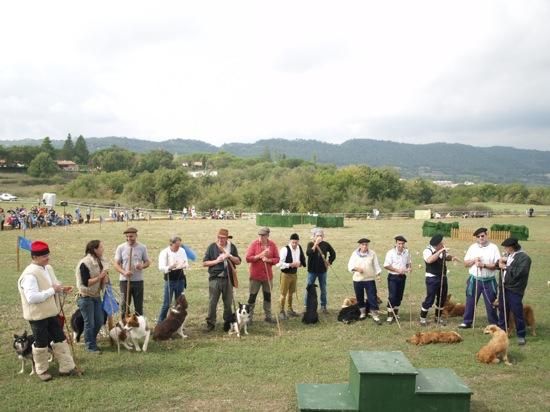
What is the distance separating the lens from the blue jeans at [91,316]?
25.9 ft

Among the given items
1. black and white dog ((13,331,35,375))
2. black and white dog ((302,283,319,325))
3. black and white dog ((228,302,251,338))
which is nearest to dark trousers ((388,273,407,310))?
black and white dog ((302,283,319,325))

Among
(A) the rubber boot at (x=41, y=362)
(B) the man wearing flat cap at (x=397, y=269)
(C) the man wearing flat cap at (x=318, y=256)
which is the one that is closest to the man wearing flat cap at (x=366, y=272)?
(B) the man wearing flat cap at (x=397, y=269)

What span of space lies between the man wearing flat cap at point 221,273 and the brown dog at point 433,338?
349 centimetres

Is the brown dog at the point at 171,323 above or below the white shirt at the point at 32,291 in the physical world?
below

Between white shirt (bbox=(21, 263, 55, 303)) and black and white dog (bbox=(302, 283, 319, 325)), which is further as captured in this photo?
black and white dog (bbox=(302, 283, 319, 325))

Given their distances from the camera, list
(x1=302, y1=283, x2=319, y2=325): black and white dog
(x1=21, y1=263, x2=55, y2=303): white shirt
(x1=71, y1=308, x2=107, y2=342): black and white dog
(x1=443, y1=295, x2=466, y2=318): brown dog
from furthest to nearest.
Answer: (x1=443, y1=295, x2=466, y2=318): brown dog → (x1=302, y1=283, x2=319, y2=325): black and white dog → (x1=71, y1=308, x2=107, y2=342): black and white dog → (x1=21, y1=263, x2=55, y2=303): white shirt

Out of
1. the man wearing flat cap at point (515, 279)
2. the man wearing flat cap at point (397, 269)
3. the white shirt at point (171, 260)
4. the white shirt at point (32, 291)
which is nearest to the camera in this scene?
the white shirt at point (32, 291)

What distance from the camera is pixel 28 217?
35.9 m

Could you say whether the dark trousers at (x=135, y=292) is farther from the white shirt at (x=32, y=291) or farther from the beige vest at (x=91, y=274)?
the white shirt at (x=32, y=291)

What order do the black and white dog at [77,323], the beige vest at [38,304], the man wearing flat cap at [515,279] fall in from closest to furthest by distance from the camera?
the beige vest at [38,304], the black and white dog at [77,323], the man wearing flat cap at [515,279]

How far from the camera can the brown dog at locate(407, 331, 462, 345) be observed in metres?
8.80

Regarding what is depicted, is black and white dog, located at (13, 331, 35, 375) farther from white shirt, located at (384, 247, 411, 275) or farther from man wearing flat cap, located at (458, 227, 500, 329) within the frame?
man wearing flat cap, located at (458, 227, 500, 329)

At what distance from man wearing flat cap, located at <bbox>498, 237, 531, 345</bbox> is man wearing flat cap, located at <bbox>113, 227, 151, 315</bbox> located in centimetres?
658

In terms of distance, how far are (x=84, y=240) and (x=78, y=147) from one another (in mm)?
124901
